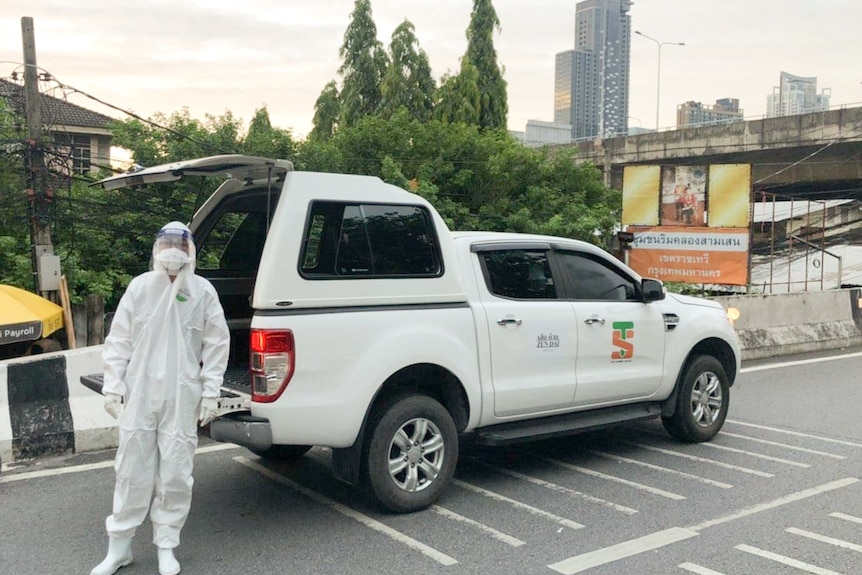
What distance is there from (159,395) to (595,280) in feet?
11.7

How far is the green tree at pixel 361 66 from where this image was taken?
34.9 m

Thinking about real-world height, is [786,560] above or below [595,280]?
below

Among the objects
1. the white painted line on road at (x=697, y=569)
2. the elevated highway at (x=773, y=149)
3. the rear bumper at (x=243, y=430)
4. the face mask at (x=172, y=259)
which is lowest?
the white painted line on road at (x=697, y=569)

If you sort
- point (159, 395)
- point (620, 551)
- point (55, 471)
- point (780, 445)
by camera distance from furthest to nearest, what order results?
point (780, 445) → point (55, 471) → point (620, 551) → point (159, 395)

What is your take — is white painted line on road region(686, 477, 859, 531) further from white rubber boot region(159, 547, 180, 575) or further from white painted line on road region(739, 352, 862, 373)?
white painted line on road region(739, 352, 862, 373)

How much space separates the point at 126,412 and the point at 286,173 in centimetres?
184

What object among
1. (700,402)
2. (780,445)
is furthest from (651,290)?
(780,445)

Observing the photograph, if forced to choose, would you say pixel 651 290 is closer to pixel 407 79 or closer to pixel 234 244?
pixel 234 244

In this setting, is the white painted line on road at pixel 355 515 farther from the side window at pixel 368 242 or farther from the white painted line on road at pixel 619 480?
the white painted line on road at pixel 619 480

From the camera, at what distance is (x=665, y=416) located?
6754 mm

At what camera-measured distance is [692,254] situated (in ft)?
51.6

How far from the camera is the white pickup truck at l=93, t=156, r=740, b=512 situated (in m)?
4.62

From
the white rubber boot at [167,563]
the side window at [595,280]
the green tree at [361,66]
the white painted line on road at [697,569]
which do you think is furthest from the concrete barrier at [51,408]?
the green tree at [361,66]

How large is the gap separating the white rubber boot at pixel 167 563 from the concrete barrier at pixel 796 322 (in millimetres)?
9320
